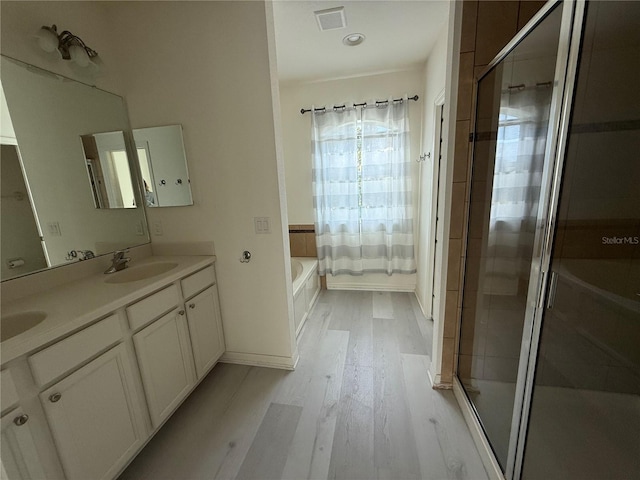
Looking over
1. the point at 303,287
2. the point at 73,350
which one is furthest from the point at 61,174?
the point at 303,287

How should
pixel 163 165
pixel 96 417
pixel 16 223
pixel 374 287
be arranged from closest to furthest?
pixel 96 417, pixel 16 223, pixel 163 165, pixel 374 287

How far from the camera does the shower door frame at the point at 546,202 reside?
31.3 inches

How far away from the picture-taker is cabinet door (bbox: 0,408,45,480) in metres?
0.84

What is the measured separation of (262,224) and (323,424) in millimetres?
1310

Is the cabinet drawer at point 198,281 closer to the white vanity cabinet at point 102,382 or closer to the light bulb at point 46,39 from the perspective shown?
the white vanity cabinet at point 102,382

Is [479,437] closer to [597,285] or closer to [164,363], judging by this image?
[597,285]

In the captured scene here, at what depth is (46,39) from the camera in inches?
53.3

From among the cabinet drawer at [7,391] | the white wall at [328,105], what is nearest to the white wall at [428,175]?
the white wall at [328,105]

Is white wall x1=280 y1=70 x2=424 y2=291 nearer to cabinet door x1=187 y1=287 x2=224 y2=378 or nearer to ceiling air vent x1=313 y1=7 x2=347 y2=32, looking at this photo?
ceiling air vent x1=313 y1=7 x2=347 y2=32

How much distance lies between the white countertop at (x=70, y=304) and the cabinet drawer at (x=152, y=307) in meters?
0.04

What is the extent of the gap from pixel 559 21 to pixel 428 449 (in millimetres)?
1934

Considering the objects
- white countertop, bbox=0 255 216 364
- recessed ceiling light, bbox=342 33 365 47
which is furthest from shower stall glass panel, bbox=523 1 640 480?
white countertop, bbox=0 255 216 364

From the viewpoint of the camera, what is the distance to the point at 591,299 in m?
1.40

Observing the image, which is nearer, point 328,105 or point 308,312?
point 308,312
